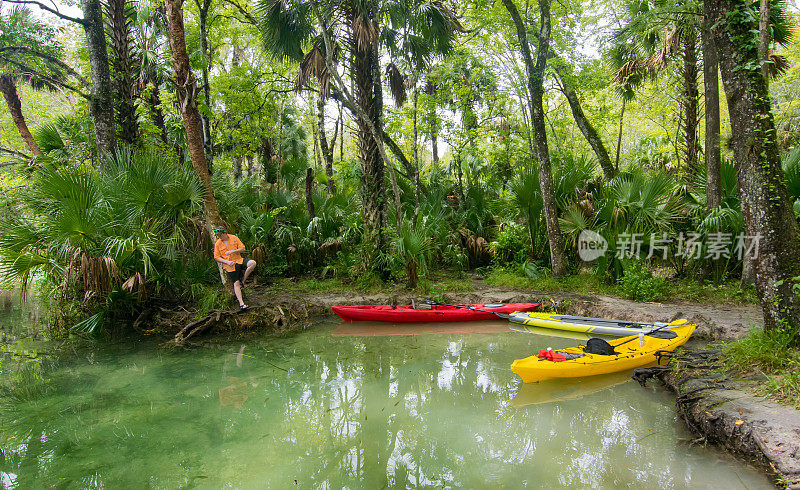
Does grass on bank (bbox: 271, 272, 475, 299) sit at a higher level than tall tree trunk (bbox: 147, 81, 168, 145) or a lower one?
lower

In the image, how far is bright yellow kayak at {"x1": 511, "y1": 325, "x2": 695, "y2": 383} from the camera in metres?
5.24

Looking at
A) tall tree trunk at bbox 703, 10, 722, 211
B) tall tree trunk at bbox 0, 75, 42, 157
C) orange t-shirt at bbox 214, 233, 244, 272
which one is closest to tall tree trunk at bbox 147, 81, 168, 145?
orange t-shirt at bbox 214, 233, 244, 272

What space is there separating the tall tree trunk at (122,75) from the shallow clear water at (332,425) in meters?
5.36

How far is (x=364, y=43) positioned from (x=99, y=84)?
5669mm

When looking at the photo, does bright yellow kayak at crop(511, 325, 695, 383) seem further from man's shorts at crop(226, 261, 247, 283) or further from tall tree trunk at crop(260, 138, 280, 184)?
tall tree trunk at crop(260, 138, 280, 184)

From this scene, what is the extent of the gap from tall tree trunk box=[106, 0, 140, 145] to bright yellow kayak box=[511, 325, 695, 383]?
9.84 metres

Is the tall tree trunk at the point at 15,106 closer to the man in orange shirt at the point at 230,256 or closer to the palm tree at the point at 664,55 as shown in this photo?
the man in orange shirt at the point at 230,256

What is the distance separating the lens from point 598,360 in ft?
17.6

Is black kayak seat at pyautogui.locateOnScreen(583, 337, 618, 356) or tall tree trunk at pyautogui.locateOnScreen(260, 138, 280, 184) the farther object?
tall tree trunk at pyautogui.locateOnScreen(260, 138, 280, 184)

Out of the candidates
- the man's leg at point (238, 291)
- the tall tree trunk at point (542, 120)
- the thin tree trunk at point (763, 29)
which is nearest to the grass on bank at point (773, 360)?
the thin tree trunk at point (763, 29)

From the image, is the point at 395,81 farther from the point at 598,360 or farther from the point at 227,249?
the point at 598,360

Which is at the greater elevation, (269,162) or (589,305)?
(269,162)

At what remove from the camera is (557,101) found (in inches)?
643

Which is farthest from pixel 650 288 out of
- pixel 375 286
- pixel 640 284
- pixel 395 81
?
pixel 395 81
